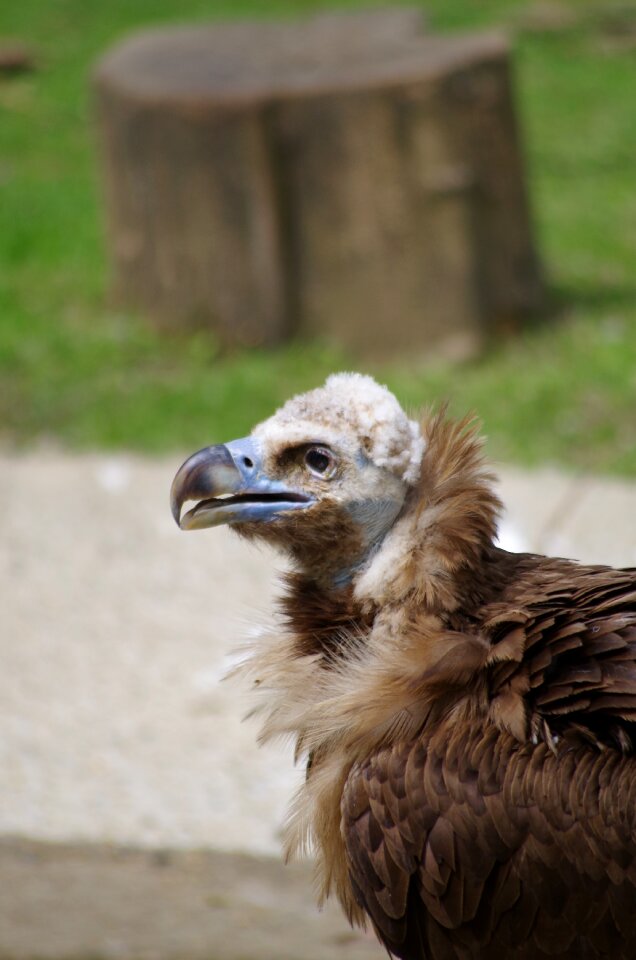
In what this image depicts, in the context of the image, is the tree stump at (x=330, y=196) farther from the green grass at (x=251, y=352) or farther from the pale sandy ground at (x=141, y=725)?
the pale sandy ground at (x=141, y=725)

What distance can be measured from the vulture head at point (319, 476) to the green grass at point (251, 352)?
2.97m

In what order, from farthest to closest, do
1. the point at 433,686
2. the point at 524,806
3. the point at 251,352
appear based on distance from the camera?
the point at 251,352, the point at 433,686, the point at 524,806

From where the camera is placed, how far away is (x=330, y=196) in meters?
7.03

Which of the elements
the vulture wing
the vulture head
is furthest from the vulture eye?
the vulture wing

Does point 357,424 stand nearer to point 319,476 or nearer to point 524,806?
point 319,476

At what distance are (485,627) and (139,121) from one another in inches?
197

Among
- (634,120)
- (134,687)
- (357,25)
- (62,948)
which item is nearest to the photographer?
(62,948)

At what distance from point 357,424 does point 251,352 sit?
15.2ft

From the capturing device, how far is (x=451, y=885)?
2611 millimetres

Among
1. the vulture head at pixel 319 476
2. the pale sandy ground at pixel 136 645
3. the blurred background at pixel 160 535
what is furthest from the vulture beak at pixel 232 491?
the blurred background at pixel 160 535

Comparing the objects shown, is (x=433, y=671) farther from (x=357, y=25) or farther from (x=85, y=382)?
(x=357, y=25)

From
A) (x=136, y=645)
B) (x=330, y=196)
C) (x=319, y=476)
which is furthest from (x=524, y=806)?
(x=330, y=196)

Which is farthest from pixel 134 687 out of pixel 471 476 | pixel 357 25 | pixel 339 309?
pixel 357 25

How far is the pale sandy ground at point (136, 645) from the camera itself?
431cm
